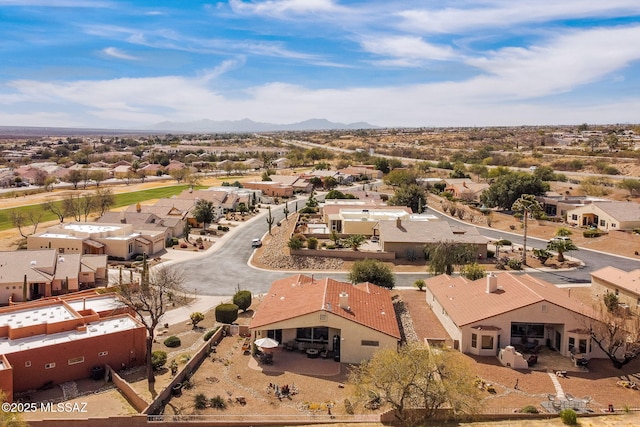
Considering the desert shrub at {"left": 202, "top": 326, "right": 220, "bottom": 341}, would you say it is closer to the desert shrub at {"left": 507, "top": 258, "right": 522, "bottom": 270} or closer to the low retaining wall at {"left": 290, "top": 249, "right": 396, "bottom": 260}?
the low retaining wall at {"left": 290, "top": 249, "right": 396, "bottom": 260}

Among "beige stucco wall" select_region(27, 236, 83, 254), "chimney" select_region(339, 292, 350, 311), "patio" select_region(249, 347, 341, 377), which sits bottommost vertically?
"patio" select_region(249, 347, 341, 377)

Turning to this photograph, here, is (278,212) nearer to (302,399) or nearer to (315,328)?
(315,328)

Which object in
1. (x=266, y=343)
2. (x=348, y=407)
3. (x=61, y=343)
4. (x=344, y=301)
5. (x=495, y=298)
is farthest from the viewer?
(x=495, y=298)

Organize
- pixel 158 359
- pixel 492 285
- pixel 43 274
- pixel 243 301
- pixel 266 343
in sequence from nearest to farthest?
pixel 158 359 < pixel 266 343 < pixel 492 285 < pixel 243 301 < pixel 43 274

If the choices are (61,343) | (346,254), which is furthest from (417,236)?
(61,343)

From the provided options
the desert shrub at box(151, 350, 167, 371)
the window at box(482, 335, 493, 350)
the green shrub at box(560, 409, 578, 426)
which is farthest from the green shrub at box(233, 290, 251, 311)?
the green shrub at box(560, 409, 578, 426)

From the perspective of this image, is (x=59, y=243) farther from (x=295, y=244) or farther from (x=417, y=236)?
(x=417, y=236)

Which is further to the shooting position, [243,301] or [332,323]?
[243,301]

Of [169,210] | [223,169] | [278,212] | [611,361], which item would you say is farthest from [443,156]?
[611,361]
